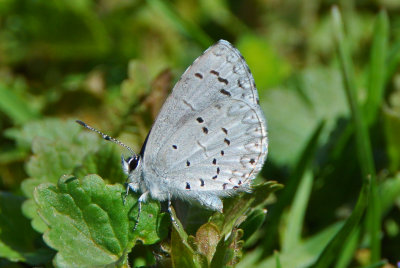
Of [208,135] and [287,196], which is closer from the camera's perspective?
[208,135]

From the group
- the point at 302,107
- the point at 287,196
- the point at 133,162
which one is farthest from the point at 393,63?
the point at 133,162

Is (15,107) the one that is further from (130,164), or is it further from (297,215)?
(297,215)

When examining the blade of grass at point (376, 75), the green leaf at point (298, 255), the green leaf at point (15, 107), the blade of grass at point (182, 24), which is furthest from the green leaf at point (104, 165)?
the blade of grass at point (182, 24)

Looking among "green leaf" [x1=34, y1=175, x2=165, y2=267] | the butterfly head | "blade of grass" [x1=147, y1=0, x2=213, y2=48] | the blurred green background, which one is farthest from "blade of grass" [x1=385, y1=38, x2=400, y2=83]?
"green leaf" [x1=34, y1=175, x2=165, y2=267]

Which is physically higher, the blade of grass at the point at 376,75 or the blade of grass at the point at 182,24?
the blade of grass at the point at 182,24

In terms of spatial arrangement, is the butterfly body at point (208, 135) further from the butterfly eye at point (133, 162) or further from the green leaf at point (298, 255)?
the green leaf at point (298, 255)

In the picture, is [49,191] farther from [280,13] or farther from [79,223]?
[280,13]
